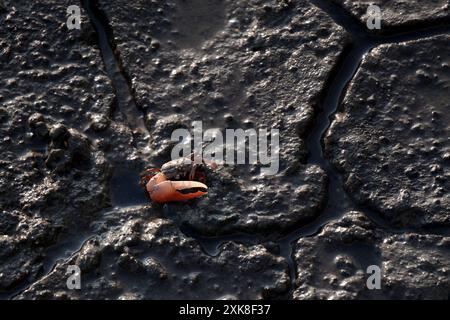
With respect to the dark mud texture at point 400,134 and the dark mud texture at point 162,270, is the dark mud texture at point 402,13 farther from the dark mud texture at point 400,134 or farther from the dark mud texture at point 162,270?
the dark mud texture at point 162,270

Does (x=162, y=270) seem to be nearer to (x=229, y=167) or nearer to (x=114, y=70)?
(x=229, y=167)

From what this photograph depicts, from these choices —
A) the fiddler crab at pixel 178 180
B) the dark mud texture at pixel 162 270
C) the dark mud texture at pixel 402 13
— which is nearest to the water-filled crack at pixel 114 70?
the fiddler crab at pixel 178 180

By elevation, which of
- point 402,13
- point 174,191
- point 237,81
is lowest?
point 174,191

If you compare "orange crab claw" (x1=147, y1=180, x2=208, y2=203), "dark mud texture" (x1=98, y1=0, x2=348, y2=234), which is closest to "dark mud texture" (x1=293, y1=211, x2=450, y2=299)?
"dark mud texture" (x1=98, y1=0, x2=348, y2=234)

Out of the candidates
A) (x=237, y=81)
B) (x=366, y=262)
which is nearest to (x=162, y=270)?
(x=366, y=262)

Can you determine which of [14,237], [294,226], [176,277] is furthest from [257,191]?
[14,237]
